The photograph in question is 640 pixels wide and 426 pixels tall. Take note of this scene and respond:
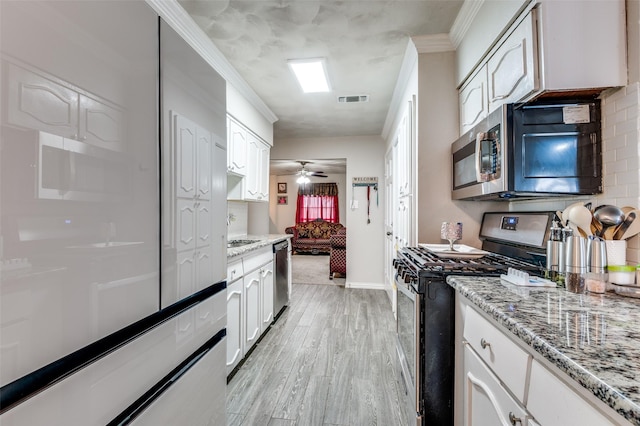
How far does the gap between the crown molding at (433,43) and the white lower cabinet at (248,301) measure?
6.67 ft

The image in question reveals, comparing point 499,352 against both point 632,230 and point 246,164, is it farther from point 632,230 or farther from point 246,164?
point 246,164

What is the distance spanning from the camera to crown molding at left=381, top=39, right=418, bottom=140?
2.22 meters

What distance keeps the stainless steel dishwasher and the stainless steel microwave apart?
2.25 meters

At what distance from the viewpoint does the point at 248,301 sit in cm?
237

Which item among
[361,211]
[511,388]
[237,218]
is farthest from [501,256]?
[361,211]

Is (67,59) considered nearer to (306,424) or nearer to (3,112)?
Answer: (3,112)

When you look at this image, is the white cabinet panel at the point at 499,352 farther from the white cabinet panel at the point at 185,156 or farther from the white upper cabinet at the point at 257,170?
the white upper cabinet at the point at 257,170

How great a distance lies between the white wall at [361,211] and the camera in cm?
466

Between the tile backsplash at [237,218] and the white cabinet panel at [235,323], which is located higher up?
the tile backsplash at [237,218]

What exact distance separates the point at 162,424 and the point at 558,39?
1.93 m

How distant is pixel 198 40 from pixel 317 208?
7.35 meters

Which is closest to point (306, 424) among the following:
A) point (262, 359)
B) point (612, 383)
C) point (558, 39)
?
point (262, 359)

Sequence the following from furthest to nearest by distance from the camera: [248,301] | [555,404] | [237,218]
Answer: [237,218] < [248,301] < [555,404]

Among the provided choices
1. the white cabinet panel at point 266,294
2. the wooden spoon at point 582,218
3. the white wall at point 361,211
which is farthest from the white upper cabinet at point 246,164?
the wooden spoon at point 582,218
